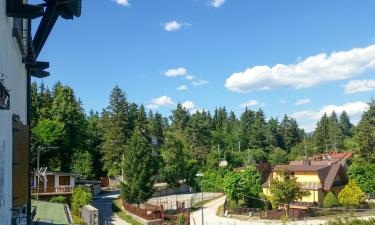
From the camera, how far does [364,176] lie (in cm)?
6081

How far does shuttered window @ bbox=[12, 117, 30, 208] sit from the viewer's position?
888 centimetres

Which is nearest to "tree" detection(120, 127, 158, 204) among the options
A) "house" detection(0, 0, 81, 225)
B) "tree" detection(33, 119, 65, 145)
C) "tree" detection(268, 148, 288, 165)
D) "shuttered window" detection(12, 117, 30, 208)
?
"tree" detection(33, 119, 65, 145)

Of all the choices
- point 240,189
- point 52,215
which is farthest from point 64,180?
point 52,215

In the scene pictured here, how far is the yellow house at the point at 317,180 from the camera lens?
54.3 m

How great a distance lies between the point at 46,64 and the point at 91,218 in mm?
12101

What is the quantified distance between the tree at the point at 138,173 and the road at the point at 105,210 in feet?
9.28

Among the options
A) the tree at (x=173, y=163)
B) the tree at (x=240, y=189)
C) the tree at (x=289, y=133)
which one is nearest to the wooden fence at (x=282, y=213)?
the tree at (x=240, y=189)

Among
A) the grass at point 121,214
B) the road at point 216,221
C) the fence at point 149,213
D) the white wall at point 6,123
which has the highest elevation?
the white wall at point 6,123

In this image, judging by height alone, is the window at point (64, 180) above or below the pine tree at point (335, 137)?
below

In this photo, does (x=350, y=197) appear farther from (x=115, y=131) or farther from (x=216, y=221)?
(x=115, y=131)

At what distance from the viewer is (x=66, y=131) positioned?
63.0m

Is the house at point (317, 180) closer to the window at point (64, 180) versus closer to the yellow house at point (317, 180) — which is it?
the yellow house at point (317, 180)

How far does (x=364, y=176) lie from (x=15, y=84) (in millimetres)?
58851

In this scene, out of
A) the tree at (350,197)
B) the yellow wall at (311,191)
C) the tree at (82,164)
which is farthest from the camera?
the tree at (82,164)
